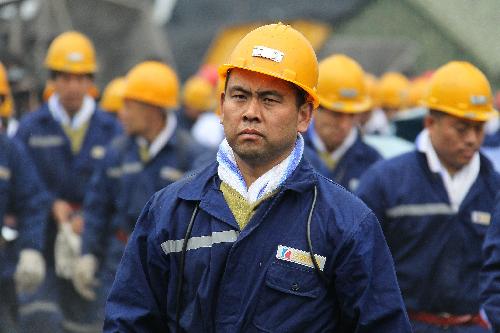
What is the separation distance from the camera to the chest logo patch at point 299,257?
461 centimetres

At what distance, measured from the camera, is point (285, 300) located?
4609mm

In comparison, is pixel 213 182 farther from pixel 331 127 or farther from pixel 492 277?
pixel 331 127

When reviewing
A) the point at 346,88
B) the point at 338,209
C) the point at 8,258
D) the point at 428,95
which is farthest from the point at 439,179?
the point at 8,258

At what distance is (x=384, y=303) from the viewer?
4.65 m

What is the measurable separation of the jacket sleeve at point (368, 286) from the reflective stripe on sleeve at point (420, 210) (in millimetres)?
2714

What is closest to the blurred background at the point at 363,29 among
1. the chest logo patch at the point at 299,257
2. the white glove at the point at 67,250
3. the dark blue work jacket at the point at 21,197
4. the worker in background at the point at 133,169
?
the white glove at the point at 67,250

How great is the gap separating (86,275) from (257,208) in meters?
6.25

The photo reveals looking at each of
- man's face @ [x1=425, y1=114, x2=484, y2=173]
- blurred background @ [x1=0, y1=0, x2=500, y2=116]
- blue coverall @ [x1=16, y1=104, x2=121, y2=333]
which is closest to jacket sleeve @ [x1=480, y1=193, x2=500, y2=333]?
man's face @ [x1=425, y1=114, x2=484, y2=173]

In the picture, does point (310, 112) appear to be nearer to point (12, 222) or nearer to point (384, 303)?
point (384, 303)

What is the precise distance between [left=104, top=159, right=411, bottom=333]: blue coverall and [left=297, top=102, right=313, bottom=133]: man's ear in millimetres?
192

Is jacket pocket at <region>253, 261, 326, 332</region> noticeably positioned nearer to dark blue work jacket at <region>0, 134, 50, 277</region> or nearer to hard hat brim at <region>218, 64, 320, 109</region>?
hard hat brim at <region>218, 64, 320, 109</region>

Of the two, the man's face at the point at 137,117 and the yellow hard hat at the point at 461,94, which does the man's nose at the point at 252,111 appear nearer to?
the yellow hard hat at the point at 461,94

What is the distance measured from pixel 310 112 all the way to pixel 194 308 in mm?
862

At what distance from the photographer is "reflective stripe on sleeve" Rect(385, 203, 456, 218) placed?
741 centimetres
